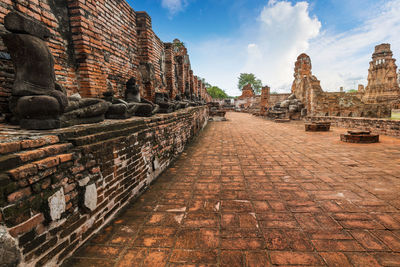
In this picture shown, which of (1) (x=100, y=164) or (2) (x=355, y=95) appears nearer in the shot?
(1) (x=100, y=164)

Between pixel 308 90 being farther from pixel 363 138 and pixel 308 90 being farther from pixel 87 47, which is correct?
pixel 87 47

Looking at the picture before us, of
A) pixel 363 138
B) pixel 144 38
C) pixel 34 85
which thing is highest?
pixel 144 38

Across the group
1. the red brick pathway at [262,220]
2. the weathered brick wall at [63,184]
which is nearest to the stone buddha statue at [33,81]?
the weathered brick wall at [63,184]

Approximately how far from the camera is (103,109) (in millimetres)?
2264

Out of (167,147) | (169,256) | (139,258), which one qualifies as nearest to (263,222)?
(169,256)

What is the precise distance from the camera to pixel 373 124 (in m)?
6.64

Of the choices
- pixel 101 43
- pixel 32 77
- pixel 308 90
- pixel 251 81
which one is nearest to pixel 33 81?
pixel 32 77

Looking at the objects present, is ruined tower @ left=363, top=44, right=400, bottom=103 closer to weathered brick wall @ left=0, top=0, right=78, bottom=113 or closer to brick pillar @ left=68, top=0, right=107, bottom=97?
brick pillar @ left=68, top=0, right=107, bottom=97

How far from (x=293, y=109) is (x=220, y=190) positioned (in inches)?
490

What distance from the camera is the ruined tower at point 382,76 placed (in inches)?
648

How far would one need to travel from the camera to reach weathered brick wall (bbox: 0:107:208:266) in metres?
1.10

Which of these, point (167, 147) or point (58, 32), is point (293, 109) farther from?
point (58, 32)

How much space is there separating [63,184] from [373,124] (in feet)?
31.5

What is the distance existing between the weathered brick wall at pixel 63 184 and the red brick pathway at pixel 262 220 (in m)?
0.24
